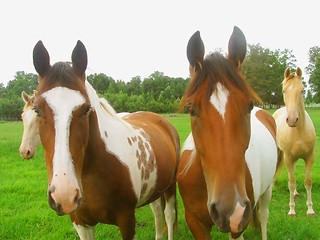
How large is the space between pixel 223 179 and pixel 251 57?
48.2m

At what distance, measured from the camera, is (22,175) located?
7.84 meters

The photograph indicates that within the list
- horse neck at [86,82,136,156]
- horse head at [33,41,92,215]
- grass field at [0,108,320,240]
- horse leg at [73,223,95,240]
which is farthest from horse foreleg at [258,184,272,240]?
horse head at [33,41,92,215]

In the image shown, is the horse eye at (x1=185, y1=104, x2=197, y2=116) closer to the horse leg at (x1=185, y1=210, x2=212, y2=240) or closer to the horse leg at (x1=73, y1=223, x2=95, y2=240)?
the horse leg at (x1=185, y1=210, x2=212, y2=240)

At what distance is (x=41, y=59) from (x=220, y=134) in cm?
153

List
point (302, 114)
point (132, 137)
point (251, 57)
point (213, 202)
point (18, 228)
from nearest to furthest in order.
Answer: point (213, 202), point (132, 137), point (18, 228), point (302, 114), point (251, 57)

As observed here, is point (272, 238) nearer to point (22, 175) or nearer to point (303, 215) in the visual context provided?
point (303, 215)

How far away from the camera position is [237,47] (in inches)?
91.4

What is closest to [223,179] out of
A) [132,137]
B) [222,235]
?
[132,137]

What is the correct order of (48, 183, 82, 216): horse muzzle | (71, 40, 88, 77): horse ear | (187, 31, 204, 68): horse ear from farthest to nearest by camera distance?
(71, 40, 88, 77): horse ear, (187, 31, 204, 68): horse ear, (48, 183, 82, 216): horse muzzle

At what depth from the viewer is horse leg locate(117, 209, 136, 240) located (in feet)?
9.85

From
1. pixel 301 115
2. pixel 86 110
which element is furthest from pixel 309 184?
pixel 86 110

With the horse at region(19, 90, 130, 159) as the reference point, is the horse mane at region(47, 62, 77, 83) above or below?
above

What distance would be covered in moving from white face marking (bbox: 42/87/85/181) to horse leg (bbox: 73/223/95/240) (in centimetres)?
119

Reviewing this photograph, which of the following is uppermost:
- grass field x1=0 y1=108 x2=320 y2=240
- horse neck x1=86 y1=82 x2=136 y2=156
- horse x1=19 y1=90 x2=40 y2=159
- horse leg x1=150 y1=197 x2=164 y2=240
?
horse neck x1=86 y1=82 x2=136 y2=156
